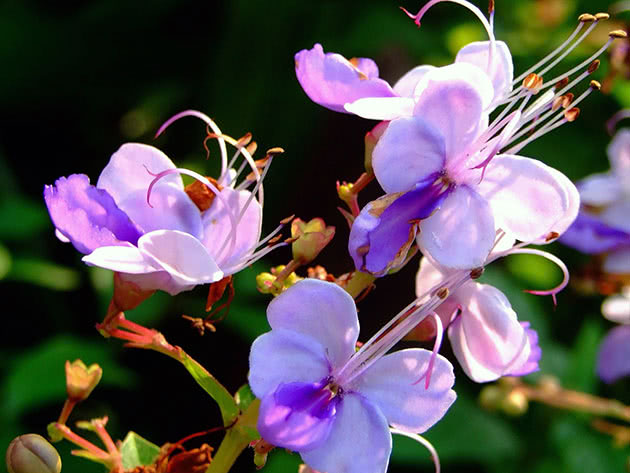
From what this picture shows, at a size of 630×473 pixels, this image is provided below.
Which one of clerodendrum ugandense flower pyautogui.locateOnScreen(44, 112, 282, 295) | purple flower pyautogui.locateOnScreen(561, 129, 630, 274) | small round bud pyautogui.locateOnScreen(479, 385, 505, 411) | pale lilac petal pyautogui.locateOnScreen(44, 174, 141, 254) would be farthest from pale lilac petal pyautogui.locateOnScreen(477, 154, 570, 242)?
small round bud pyautogui.locateOnScreen(479, 385, 505, 411)

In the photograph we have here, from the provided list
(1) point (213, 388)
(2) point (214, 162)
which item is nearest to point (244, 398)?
(1) point (213, 388)

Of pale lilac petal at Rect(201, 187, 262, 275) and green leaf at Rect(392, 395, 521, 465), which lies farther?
green leaf at Rect(392, 395, 521, 465)

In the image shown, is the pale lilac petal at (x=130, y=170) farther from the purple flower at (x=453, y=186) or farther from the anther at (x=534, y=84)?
the anther at (x=534, y=84)

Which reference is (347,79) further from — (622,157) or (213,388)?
(622,157)

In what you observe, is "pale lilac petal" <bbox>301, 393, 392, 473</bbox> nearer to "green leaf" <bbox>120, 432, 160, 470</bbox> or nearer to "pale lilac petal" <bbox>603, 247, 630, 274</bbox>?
"green leaf" <bbox>120, 432, 160, 470</bbox>

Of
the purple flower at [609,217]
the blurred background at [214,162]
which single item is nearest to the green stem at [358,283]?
the purple flower at [609,217]

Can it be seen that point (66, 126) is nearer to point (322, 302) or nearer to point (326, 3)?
point (326, 3)
